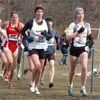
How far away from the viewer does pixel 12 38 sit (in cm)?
1430

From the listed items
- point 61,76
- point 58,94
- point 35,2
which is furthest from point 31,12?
point 58,94

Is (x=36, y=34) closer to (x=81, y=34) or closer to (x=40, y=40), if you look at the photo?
(x=40, y=40)

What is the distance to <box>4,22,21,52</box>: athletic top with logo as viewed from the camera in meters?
14.1

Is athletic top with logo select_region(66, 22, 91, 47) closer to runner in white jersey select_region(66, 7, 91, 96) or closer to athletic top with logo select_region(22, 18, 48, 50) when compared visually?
runner in white jersey select_region(66, 7, 91, 96)

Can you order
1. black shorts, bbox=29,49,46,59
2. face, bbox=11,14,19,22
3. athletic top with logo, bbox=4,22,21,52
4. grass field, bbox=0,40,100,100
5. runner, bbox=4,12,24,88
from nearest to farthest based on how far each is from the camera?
grass field, bbox=0,40,100,100 → black shorts, bbox=29,49,46,59 → face, bbox=11,14,19,22 → runner, bbox=4,12,24,88 → athletic top with logo, bbox=4,22,21,52

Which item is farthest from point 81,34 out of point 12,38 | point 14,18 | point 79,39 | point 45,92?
point 12,38

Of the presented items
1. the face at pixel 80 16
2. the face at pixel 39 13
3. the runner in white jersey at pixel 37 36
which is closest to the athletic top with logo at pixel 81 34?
the face at pixel 80 16

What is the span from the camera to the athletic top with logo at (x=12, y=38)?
14.1 metres

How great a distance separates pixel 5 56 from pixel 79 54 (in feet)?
11.4

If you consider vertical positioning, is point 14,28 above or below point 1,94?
above

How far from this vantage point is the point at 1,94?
1205 centimetres

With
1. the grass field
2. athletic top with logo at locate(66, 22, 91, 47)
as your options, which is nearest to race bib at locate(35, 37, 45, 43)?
athletic top with logo at locate(66, 22, 91, 47)

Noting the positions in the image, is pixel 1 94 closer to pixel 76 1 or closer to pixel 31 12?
pixel 31 12

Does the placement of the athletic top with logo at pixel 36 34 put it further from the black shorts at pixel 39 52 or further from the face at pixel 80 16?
the face at pixel 80 16
